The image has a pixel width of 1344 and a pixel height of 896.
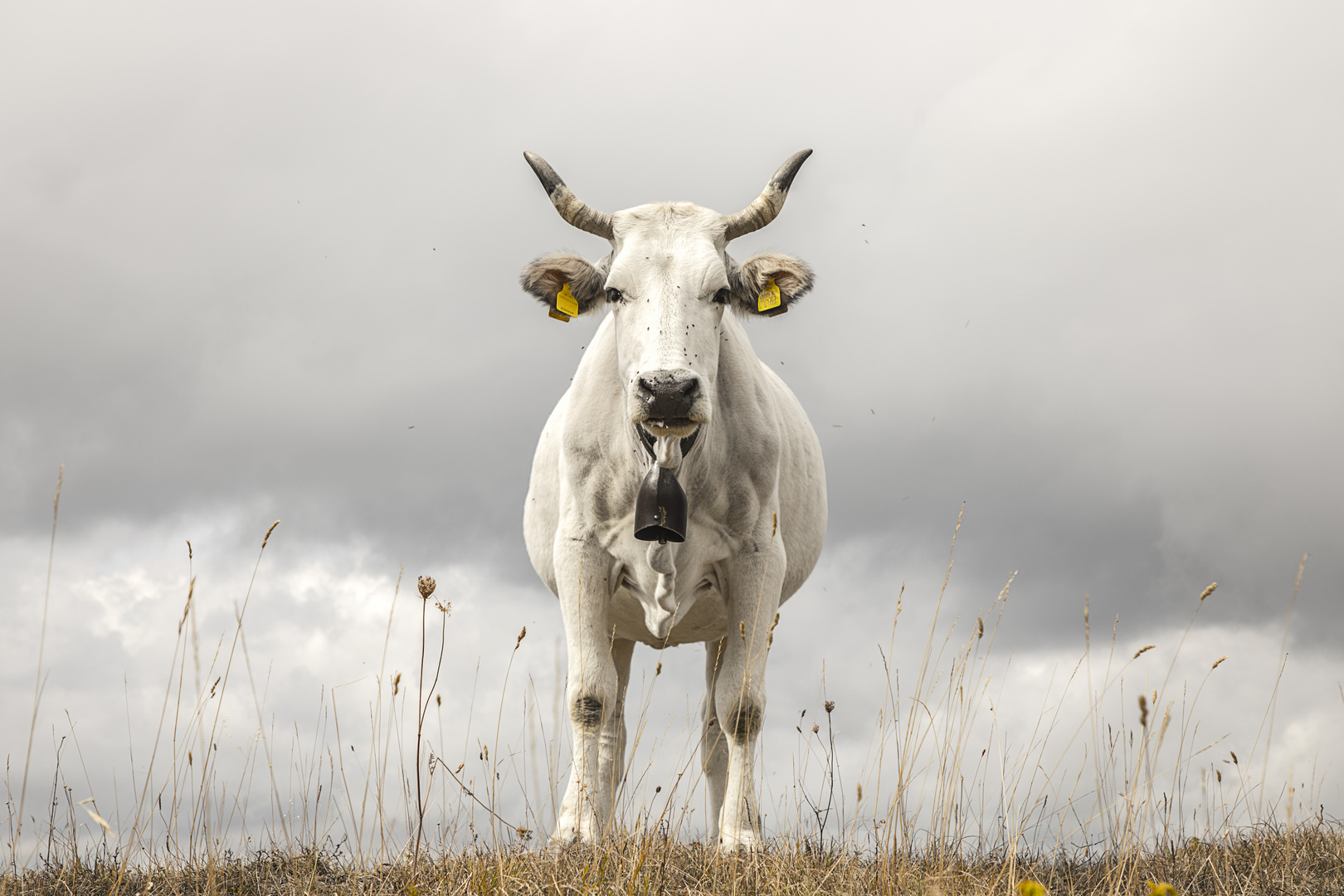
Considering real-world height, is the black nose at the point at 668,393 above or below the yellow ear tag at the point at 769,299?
below

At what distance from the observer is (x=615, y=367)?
19.4ft

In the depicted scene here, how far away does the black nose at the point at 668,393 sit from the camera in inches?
183

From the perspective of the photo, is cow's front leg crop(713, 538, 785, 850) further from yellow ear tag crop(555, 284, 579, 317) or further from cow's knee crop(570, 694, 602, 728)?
yellow ear tag crop(555, 284, 579, 317)

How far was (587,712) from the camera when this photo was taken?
550 centimetres

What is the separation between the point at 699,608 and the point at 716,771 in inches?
49.9

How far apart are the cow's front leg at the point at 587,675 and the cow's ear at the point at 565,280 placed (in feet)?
4.68

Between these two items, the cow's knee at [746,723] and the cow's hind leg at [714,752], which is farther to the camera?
the cow's hind leg at [714,752]

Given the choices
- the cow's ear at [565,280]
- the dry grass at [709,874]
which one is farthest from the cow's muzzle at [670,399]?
the dry grass at [709,874]

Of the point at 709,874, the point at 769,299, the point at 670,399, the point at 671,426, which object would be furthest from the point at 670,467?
the point at 709,874

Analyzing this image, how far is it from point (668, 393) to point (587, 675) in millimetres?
1789

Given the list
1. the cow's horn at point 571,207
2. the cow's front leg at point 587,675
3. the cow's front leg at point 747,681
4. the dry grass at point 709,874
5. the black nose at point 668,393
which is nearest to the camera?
the dry grass at point 709,874

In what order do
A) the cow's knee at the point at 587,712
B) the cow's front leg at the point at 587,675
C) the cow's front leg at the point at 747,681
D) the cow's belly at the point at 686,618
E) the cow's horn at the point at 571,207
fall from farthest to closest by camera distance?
the cow's belly at the point at 686,618, the cow's horn at the point at 571,207, the cow's knee at the point at 587,712, the cow's front leg at the point at 587,675, the cow's front leg at the point at 747,681

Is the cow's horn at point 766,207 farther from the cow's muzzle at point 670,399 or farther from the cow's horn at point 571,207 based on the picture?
the cow's muzzle at point 670,399

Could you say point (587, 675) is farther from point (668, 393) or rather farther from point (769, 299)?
point (769, 299)
